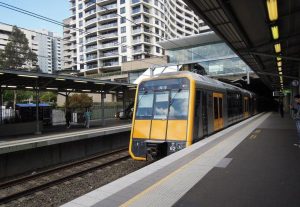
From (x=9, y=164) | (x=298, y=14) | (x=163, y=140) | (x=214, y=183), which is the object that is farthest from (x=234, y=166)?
(x=9, y=164)

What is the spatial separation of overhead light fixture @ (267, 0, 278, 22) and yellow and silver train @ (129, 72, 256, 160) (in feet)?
10.1

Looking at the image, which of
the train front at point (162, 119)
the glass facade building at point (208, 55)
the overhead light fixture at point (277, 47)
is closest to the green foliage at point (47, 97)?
the glass facade building at point (208, 55)

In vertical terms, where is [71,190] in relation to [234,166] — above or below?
below

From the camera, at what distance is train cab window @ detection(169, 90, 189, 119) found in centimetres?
1006

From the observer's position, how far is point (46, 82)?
60.8 feet

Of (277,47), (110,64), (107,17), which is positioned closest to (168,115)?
(277,47)

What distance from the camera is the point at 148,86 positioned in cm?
1095

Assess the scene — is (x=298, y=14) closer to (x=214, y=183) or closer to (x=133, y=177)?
(x=214, y=183)

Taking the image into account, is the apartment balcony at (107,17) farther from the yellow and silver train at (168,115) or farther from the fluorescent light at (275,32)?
the yellow and silver train at (168,115)

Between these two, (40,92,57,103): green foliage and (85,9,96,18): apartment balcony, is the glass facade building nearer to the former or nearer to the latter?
(40,92,57,103): green foliage

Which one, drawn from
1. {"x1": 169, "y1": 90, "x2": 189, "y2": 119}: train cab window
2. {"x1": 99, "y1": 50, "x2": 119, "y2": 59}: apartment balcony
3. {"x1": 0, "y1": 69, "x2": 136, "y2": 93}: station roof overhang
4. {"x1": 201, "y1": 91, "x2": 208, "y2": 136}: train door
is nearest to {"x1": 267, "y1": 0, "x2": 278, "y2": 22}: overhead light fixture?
{"x1": 201, "y1": 91, "x2": 208, "y2": 136}: train door

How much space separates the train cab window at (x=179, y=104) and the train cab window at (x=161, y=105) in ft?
0.56

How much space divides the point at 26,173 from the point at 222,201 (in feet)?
32.2

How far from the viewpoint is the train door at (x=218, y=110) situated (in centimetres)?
1293
